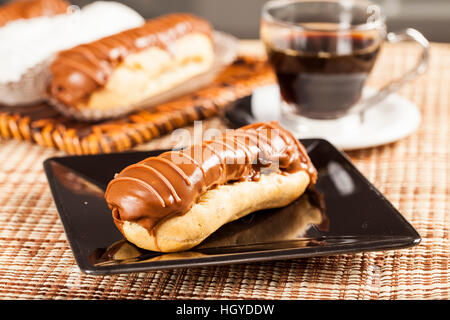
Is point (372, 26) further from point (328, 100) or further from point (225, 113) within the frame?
point (225, 113)

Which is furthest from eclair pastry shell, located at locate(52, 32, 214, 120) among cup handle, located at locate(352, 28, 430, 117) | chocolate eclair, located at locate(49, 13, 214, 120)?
cup handle, located at locate(352, 28, 430, 117)

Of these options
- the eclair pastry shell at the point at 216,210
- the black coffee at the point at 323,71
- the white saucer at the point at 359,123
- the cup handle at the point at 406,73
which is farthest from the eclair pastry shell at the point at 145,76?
the eclair pastry shell at the point at 216,210

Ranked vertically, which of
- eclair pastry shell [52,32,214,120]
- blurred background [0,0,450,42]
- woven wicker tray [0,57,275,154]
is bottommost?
blurred background [0,0,450,42]

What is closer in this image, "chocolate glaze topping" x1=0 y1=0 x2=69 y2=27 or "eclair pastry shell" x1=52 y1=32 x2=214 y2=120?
"eclair pastry shell" x1=52 y1=32 x2=214 y2=120

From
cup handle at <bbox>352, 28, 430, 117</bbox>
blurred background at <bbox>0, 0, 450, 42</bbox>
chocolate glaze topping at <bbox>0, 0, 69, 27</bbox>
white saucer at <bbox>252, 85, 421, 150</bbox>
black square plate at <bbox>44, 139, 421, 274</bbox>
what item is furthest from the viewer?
blurred background at <bbox>0, 0, 450, 42</bbox>

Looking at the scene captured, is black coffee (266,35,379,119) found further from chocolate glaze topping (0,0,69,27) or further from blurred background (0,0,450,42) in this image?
blurred background (0,0,450,42)
